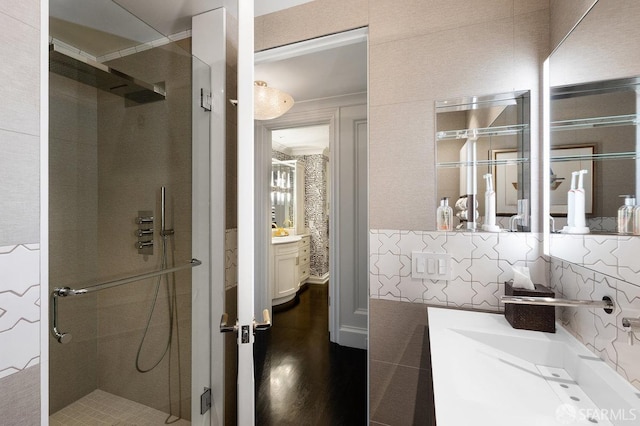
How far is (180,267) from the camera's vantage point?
1352 millimetres

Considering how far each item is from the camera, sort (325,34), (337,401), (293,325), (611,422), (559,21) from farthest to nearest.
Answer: (293,325) → (337,401) → (325,34) → (559,21) → (611,422)

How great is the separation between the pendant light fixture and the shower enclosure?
1.55 feet

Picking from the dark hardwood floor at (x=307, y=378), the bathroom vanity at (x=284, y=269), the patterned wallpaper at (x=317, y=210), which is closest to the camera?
the dark hardwood floor at (x=307, y=378)

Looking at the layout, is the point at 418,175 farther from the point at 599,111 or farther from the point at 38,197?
the point at 38,197

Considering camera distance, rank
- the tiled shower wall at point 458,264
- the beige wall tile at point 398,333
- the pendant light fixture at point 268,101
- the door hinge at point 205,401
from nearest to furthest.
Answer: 1. the tiled shower wall at point 458,264
2. the beige wall tile at point 398,333
3. the door hinge at point 205,401
4. the pendant light fixture at point 268,101

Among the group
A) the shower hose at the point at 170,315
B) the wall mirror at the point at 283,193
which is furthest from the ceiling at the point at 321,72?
the wall mirror at the point at 283,193

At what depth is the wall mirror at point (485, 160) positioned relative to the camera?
1093 mm

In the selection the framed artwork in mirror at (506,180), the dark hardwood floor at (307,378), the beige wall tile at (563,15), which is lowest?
the dark hardwood floor at (307,378)

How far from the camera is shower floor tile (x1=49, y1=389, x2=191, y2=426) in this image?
2.99 feet

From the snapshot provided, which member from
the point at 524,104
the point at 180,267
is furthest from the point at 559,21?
the point at 180,267

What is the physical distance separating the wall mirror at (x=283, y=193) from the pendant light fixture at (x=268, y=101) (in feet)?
7.86

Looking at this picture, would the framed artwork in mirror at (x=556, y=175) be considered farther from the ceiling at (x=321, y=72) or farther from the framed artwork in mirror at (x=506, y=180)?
the ceiling at (x=321, y=72)

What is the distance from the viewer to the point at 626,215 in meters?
0.67

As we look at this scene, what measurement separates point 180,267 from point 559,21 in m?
1.89
